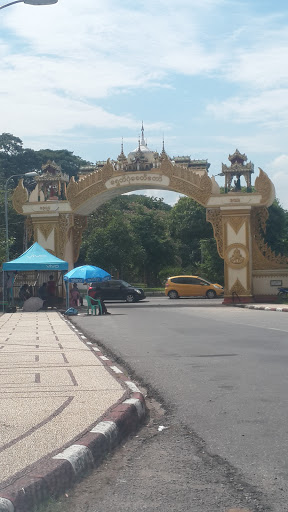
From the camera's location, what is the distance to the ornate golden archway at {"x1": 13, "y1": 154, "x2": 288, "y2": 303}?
32.0 meters

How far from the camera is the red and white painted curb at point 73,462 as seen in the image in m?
4.07

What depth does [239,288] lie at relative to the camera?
105 ft

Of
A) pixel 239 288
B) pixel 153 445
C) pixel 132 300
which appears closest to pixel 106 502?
pixel 153 445

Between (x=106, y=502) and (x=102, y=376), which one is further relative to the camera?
(x=102, y=376)

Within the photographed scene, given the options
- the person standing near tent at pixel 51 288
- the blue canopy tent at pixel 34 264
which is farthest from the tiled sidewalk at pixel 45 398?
the person standing near tent at pixel 51 288

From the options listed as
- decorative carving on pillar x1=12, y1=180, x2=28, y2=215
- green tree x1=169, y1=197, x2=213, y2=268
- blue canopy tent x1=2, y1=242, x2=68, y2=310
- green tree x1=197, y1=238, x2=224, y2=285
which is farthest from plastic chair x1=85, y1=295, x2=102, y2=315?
green tree x1=169, y1=197, x2=213, y2=268

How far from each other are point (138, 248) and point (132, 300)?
54.1 feet

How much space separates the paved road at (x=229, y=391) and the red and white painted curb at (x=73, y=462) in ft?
1.78

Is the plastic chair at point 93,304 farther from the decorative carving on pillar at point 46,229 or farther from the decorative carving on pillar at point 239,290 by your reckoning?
the decorative carving on pillar at point 46,229

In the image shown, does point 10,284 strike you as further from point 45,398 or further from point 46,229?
point 45,398

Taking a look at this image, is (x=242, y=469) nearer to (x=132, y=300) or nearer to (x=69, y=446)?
(x=69, y=446)

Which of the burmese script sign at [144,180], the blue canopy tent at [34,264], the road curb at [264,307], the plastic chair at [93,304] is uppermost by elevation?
the burmese script sign at [144,180]

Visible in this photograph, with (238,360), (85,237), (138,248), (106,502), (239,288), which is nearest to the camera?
(106,502)

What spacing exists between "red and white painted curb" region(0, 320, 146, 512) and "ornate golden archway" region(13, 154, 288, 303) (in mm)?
25639
